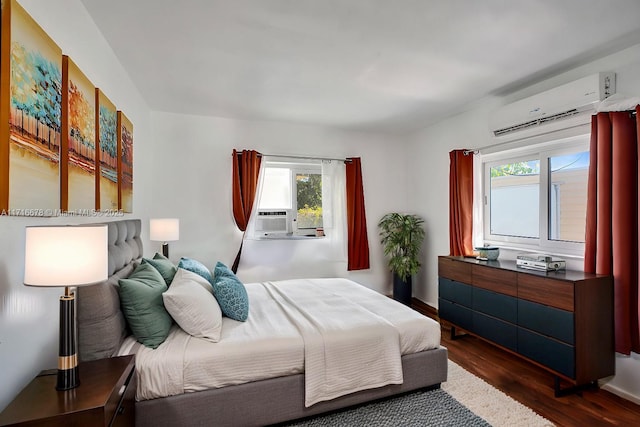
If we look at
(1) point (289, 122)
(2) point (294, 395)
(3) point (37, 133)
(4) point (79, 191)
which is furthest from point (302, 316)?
(1) point (289, 122)

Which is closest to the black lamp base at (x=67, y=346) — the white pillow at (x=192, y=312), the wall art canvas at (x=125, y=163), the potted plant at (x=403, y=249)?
the white pillow at (x=192, y=312)

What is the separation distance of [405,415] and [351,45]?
259 cm

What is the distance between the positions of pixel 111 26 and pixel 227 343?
220 centimetres

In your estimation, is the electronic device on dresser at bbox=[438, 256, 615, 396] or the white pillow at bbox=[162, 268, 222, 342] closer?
the white pillow at bbox=[162, 268, 222, 342]

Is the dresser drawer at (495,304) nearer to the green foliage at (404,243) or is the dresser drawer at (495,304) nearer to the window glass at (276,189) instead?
the green foliage at (404,243)

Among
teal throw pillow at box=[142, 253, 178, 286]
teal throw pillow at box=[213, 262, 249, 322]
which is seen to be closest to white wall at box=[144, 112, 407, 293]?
teal throw pillow at box=[142, 253, 178, 286]

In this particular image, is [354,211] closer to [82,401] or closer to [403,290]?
[403,290]

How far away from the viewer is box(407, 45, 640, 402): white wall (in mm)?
3266

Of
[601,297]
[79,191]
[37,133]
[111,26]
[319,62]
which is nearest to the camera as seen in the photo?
[37,133]

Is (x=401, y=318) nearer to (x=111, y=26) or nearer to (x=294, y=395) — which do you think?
(x=294, y=395)

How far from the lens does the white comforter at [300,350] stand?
1.75 metres

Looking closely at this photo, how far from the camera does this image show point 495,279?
289cm

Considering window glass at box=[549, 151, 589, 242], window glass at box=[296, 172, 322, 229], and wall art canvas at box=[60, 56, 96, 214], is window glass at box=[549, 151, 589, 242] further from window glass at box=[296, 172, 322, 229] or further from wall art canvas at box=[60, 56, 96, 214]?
wall art canvas at box=[60, 56, 96, 214]

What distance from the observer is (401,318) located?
2.35m
